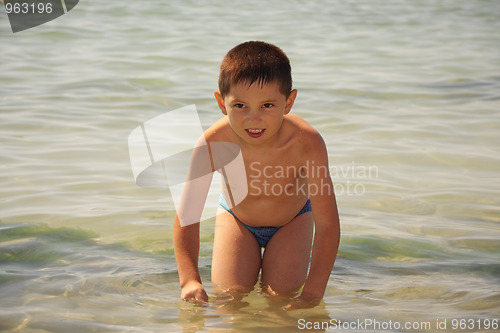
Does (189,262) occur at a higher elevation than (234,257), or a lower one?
higher

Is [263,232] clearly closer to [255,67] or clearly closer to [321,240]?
[321,240]

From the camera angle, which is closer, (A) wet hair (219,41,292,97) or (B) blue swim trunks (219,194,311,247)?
(A) wet hair (219,41,292,97)

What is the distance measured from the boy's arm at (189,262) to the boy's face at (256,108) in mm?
475

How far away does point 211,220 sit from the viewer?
405 centimetres

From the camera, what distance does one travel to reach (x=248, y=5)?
1456 cm

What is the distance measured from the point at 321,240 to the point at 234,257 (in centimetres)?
47

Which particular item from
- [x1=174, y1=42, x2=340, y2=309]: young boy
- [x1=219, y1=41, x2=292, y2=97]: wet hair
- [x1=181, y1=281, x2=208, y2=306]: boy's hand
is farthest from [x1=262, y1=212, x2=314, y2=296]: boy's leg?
[x1=219, y1=41, x2=292, y2=97]: wet hair

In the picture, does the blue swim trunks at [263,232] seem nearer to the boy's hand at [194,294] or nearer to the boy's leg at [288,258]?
the boy's leg at [288,258]

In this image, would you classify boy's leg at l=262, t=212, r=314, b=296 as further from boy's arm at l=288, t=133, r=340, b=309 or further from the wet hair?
the wet hair

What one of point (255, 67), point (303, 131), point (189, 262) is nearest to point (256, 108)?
point (255, 67)

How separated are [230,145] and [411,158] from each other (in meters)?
2.42

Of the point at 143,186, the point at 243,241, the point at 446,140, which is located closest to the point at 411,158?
the point at 446,140

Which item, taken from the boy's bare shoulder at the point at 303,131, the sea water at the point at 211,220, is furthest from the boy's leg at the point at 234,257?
the boy's bare shoulder at the point at 303,131

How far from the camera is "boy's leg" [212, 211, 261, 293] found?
9.88ft
